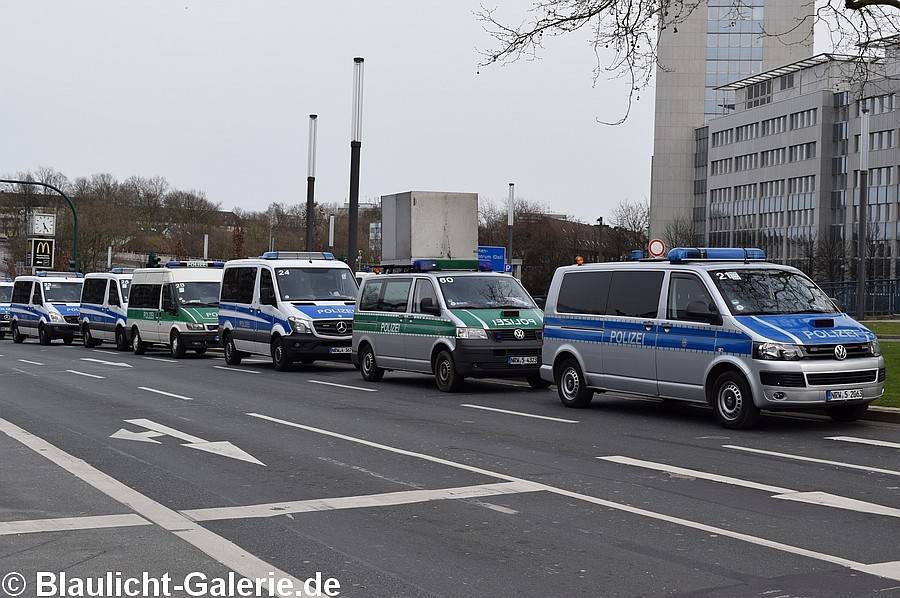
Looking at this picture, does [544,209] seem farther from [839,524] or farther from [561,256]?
[839,524]

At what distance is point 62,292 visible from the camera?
42438mm

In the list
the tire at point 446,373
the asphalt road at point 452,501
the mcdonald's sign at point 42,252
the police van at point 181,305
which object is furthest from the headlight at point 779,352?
the mcdonald's sign at point 42,252

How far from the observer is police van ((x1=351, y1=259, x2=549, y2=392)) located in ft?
61.5

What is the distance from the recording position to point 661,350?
14508 millimetres

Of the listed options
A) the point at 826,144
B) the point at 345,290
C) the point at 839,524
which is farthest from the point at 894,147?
the point at 839,524

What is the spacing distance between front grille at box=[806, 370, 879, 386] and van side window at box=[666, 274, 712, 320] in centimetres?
166

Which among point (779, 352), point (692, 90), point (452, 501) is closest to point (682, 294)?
point (779, 352)

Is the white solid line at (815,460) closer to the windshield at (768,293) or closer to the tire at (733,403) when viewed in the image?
the tire at (733,403)

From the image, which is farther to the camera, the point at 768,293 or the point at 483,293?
the point at 483,293

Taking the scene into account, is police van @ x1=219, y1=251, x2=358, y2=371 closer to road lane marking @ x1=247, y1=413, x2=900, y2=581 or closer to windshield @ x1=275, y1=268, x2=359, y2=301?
windshield @ x1=275, y1=268, x2=359, y2=301

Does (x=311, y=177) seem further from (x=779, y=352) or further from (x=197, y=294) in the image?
(x=779, y=352)

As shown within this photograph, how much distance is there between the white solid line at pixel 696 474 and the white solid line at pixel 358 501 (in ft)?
4.84

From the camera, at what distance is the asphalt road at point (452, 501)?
21.0 ft

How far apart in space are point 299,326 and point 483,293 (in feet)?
19.9
